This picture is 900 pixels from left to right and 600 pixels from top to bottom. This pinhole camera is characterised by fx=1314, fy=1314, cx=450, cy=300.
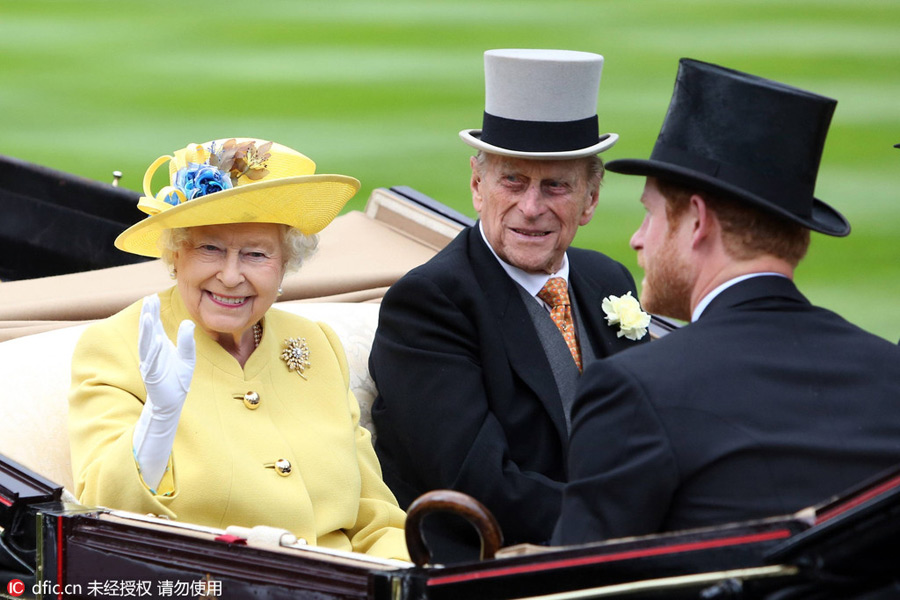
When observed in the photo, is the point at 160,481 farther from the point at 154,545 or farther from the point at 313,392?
the point at 313,392

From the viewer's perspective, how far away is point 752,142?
2016mm

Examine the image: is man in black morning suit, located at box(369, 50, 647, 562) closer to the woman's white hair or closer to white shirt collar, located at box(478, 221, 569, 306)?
white shirt collar, located at box(478, 221, 569, 306)

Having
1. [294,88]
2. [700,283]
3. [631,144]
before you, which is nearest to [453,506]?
[700,283]

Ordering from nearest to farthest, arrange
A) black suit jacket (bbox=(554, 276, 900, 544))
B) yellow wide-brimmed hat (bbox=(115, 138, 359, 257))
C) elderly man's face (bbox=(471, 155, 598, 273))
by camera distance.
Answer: black suit jacket (bbox=(554, 276, 900, 544))
yellow wide-brimmed hat (bbox=(115, 138, 359, 257))
elderly man's face (bbox=(471, 155, 598, 273))

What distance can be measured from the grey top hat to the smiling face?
599 millimetres

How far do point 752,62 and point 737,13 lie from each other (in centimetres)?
140

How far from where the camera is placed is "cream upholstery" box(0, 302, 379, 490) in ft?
8.59

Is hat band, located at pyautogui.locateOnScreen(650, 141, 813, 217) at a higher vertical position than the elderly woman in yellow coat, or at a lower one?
higher

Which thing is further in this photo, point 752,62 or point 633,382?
point 752,62

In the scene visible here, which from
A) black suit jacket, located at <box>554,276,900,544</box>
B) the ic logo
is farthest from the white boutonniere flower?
the ic logo

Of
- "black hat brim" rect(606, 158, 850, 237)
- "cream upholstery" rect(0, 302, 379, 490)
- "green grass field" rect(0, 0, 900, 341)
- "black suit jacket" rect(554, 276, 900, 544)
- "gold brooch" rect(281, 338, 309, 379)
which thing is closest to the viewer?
"black suit jacket" rect(554, 276, 900, 544)

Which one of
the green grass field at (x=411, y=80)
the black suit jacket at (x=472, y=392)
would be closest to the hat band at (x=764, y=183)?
the black suit jacket at (x=472, y=392)

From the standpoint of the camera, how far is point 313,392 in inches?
108

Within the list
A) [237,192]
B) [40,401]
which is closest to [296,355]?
[237,192]
